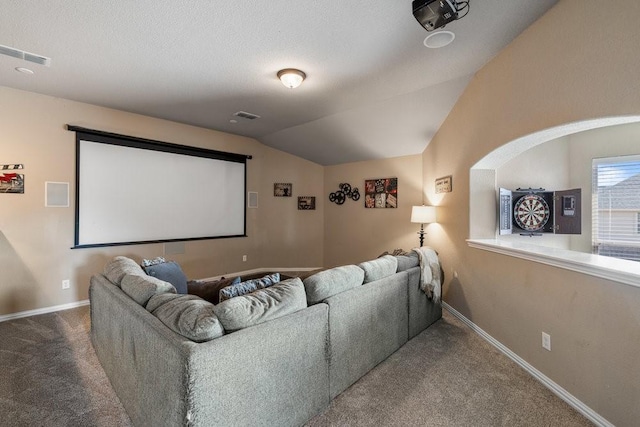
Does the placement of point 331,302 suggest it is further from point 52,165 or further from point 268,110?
point 52,165

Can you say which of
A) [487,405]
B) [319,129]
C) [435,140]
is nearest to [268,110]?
[319,129]

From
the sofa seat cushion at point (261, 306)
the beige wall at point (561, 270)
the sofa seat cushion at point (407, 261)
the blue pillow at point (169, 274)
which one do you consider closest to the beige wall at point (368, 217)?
the sofa seat cushion at point (407, 261)

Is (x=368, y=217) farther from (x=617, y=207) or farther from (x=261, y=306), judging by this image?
(x=261, y=306)

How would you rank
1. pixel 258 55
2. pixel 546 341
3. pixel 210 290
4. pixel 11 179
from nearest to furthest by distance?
pixel 546 341 < pixel 210 290 < pixel 258 55 < pixel 11 179

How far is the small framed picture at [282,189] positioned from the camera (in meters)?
6.23

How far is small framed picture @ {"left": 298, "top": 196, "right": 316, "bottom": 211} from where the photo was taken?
649cm

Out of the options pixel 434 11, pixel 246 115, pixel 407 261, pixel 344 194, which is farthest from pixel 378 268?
pixel 344 194

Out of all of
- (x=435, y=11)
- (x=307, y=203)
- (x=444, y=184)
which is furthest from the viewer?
(x=307, y=203)

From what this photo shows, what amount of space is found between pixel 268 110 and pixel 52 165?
117 inches

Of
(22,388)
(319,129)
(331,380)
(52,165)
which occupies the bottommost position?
(22,388)

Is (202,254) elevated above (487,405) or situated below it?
above

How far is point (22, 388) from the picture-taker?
2.19 m

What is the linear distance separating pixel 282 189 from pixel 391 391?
4.72 m

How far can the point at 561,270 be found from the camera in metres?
2.18
